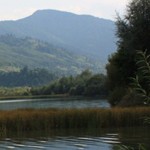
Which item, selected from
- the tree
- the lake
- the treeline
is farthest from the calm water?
the lake

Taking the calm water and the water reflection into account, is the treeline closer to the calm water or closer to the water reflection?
the calm water

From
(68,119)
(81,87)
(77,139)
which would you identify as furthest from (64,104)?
(77,139)

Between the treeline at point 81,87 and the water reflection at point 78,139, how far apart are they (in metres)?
38.1

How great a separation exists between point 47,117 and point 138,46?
1838 centimetres

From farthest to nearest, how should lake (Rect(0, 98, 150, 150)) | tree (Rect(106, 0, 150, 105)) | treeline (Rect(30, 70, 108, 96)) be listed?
1. treeline (Rect(30, 70, 108, 96))
2. tree (Rect(106, 0, 150, 105))
3. lake (Rect(0, 98, 150, 150))

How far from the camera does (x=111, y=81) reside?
57812mm

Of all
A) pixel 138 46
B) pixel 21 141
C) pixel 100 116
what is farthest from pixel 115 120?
pixel 138 46

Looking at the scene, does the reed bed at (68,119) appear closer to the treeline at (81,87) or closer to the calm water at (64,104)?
the calm water at (64,104)

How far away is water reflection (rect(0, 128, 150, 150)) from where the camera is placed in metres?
24.2

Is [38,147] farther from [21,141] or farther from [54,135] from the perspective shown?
[54,135]

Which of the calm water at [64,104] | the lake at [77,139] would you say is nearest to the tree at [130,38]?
the calm water at [64,104]

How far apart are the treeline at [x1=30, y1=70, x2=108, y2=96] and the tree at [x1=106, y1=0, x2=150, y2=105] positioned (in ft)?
48.8

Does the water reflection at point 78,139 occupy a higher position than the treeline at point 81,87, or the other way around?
the treeline at point 81,87

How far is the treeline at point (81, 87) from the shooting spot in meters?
101
